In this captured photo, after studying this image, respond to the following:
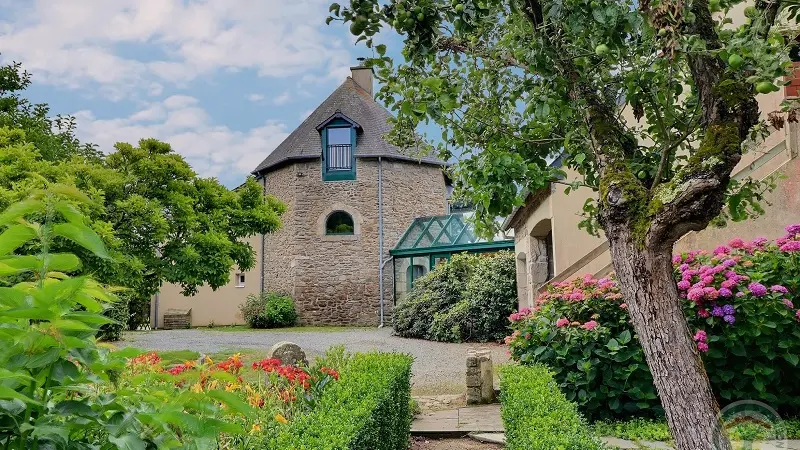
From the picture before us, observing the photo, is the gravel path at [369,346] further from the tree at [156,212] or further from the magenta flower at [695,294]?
the magenta flower at [695,294]

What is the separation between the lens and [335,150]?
20.9m

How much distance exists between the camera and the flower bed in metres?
3.11

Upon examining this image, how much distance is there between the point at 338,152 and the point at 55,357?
66.0ft

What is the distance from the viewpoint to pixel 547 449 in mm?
2881

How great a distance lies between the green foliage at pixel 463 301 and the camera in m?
14.5

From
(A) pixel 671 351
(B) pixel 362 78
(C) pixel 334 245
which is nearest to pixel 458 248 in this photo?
(C) pixel 334 245

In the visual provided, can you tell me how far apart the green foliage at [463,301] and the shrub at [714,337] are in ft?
27.2

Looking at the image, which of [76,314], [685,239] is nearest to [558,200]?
[685,239]

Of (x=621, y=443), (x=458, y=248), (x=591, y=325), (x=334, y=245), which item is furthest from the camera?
(x=334, y=245)

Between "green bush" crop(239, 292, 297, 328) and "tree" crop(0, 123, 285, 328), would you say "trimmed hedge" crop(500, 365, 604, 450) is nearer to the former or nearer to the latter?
"tree" crop(0, 123, 285, 328)

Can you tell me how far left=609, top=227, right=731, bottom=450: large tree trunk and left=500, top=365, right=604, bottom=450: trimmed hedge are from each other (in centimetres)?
44

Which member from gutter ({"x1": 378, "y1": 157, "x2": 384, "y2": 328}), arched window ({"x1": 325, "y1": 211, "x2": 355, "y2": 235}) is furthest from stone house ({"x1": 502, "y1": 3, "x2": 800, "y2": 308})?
arched window ({"x1": 325, "y1": 211, "x2": 355, "y2": 235})

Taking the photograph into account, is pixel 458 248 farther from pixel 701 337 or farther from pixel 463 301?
pixel 701 337

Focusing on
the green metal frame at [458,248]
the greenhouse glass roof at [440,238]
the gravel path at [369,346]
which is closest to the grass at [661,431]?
the gravel path at [369,346]
